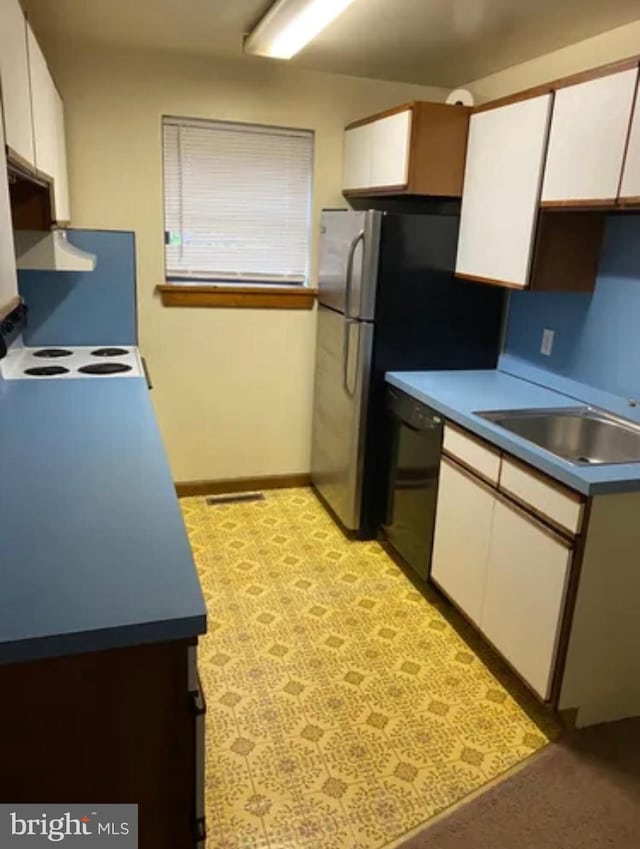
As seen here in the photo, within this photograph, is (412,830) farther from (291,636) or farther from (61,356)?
(61,356)

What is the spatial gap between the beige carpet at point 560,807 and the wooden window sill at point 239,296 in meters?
2.56

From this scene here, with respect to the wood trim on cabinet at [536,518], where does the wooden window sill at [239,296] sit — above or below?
above

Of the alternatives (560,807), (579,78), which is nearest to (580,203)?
(579,78)

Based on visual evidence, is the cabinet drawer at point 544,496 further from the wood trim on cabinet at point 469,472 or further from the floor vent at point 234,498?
the floor vent at point 234,498

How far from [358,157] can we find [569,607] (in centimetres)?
252

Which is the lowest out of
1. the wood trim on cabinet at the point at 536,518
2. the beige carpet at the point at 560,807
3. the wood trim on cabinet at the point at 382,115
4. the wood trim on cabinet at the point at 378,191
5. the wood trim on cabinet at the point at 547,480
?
the beige carpet at the point at 560,807

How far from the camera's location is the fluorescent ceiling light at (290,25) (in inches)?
90.0

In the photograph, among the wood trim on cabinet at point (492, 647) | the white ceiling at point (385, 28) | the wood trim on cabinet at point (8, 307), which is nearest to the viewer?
the wood trim on cabinet at point (8, 307)

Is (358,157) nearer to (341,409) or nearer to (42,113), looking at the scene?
(341,409)

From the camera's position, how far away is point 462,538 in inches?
98.6

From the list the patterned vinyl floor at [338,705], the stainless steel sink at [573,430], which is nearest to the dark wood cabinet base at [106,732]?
the patterned vinyl floor at [338,705]

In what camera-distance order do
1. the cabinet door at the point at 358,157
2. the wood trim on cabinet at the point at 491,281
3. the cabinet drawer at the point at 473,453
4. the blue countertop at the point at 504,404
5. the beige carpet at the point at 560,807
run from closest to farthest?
the beige carpet at the point at 560,807 < the blue countertop at the point at 504,404 < the cabinet drawer at the point at 473,453 < the wood trim on cabinet at the point at 491,281 < the cabinet door at the point at 358,157

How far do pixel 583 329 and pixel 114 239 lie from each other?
226cm

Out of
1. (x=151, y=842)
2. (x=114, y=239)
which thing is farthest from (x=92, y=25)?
(x=151, y=842)
